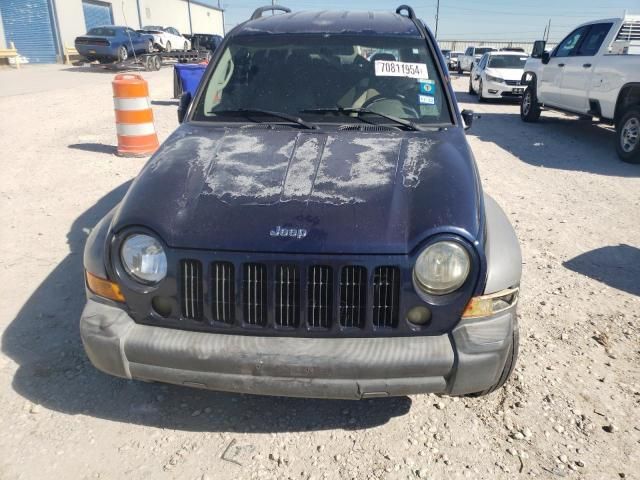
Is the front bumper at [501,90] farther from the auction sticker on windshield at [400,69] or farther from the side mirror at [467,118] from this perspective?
the auction sticker on windshield at [400,69]

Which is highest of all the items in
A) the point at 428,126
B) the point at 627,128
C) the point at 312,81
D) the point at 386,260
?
the point at 312,81

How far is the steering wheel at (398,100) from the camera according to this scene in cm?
336

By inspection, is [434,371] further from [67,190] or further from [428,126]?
[67,190]

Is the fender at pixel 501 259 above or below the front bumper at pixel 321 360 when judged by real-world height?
above

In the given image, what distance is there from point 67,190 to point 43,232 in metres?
1.43

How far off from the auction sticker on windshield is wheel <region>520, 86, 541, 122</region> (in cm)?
963

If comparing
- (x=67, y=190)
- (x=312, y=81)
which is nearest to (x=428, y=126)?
(x=312, y=81)

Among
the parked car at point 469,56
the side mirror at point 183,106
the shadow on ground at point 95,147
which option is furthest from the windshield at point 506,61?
the side mirror at point 183,106

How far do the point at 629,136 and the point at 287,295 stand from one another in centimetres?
806

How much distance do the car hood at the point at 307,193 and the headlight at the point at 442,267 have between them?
0.24ft

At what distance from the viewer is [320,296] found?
2227 millimetres

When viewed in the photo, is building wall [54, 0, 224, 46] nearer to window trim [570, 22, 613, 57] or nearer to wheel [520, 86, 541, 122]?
wheel [520, 86, 541, 122]

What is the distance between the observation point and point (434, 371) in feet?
7.23

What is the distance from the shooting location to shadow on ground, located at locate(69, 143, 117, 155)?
832cm
